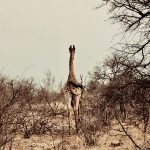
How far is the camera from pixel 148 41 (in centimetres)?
1123

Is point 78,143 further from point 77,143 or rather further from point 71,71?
point 71,71

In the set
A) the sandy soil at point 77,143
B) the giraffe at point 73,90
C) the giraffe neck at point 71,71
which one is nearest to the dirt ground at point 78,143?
the sandy soil at point 77,143

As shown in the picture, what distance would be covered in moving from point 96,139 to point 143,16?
5.02 m

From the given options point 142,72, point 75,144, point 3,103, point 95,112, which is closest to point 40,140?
point 75,144

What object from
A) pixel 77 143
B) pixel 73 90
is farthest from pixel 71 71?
pixel 77 143

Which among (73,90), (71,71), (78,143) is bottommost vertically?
(78,143)

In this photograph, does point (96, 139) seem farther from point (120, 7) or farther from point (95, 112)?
point (120, 7)

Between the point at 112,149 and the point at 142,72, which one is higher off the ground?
the point at 142,72

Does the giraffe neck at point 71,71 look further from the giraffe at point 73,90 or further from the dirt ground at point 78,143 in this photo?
the dirt ground at point 78,143

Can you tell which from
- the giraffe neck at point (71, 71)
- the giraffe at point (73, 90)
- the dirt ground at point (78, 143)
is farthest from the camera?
the giraffe neck at point (71, 71)

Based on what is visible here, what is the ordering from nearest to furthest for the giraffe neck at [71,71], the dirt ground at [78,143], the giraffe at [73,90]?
1. the dirt ground at [78,143]
2. the giraffe at [73,90]
3. the giraffe neck at [71,71]

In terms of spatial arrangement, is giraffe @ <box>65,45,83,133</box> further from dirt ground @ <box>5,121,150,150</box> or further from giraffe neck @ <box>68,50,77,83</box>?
dirt ground @ <box>5,121,150,150</box>

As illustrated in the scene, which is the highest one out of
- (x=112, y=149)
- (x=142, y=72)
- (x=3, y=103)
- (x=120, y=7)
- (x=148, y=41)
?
(x=120, y=7)

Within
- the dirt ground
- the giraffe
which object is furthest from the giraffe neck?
the dirt ground
